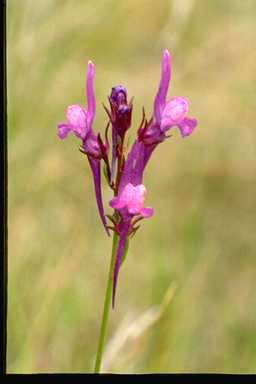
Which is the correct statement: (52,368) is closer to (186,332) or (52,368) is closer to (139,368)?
(139,368)

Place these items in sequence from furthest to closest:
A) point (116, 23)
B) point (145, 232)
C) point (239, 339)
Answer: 1. point (116, 23)
2. point (145, 232)
3. point (239, 339)

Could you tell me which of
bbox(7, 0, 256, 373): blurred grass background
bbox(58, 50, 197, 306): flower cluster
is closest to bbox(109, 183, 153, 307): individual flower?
bbox(58, 50, 197, 306): flower cluster

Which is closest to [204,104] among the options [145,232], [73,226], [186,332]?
[145,232]

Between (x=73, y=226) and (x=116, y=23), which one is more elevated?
(x=116, y=23)

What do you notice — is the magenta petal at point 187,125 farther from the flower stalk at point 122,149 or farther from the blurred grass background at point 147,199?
the blurred grass background at point 147,199

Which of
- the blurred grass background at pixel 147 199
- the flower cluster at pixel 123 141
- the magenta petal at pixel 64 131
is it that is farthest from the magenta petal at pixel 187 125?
the blurred grass background at pixel 147 199

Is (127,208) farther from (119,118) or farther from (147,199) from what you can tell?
(147,199)
